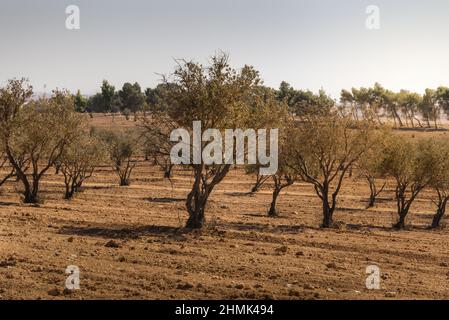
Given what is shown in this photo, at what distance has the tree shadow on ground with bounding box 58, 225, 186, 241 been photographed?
2209 centimetres

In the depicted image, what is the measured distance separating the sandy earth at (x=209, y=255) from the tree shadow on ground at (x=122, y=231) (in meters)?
0.05

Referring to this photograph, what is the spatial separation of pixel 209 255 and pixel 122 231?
241 inches

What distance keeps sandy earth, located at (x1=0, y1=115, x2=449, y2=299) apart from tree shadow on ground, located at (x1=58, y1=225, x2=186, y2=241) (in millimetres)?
48

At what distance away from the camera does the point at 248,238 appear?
22.8 m

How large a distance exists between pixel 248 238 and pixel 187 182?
33773 mm

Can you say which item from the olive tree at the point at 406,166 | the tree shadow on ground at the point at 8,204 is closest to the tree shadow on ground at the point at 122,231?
the tree shadow on ground at the point at 8,204

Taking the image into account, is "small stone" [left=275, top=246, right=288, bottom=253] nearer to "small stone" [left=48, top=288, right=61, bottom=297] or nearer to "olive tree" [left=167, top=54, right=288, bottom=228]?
"olive tree" [left=167, top=54, right=288, bottom=228]

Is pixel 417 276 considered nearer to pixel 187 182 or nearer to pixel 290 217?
pixel 290 217

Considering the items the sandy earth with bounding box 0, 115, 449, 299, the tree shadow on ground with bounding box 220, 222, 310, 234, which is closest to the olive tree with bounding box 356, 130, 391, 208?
the sandy earth with bounding box 0, 115, 449, 299

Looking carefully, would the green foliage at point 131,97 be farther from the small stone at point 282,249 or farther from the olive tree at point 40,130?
the small stone at point 282,249

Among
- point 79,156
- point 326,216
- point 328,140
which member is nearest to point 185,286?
point 328,140

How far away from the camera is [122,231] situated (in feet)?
75.9

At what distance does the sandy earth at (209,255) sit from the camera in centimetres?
1434

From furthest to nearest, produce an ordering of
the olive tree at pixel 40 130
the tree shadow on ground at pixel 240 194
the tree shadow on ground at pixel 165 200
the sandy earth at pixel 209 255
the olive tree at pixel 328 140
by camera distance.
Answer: the tree shadow on ground at pixel 240 194, the tree shadow on ground at pixel 165 200, the olive tree at pixel 40 130, the olive tree at pixel 328 140, the sandy earth at pixel 209 255
